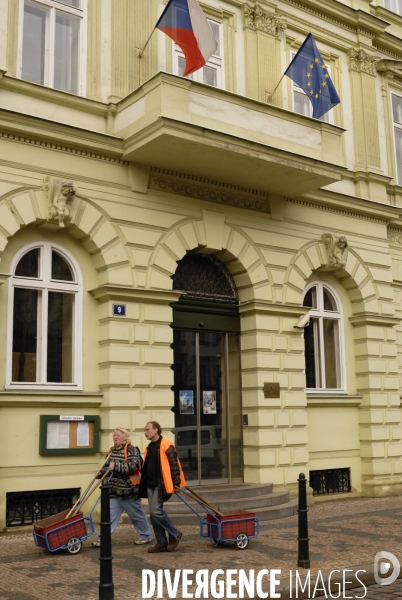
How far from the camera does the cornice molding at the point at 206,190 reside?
45.8ft

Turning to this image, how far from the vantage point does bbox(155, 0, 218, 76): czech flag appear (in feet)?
43.0

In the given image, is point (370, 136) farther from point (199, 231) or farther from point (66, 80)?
point (66, 80)

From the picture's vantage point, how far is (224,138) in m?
13.2

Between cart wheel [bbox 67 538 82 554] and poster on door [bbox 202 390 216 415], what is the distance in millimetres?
5266

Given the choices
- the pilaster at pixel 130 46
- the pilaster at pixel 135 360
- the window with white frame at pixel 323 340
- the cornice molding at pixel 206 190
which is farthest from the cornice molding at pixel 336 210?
the pilaster at pixel 135 360

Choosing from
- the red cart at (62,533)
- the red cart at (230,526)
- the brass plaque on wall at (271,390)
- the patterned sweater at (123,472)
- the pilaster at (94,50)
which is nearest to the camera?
the red cart at (62,533)

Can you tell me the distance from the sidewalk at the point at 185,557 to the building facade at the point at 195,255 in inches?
85.0

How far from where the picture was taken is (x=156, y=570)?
8.57 meters

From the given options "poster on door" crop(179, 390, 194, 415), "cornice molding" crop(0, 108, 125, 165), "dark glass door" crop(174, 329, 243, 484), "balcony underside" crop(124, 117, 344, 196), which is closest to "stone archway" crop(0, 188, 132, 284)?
"cornice molding" crop(0, 108, 125, 165)

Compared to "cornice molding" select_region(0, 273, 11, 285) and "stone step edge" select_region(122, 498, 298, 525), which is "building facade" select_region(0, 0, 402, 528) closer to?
"cornice molding" select_region(0, 273, 11, 285)

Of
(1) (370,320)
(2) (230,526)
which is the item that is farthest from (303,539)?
(1) (370,320)

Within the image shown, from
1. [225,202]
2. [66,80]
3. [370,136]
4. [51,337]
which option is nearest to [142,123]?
[66,80]

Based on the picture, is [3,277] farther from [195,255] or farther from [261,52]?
[261,52]

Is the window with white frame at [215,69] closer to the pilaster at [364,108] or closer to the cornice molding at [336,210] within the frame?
the cornice molding at [336,210]
